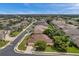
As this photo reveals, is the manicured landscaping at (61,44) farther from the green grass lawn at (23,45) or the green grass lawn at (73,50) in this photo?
the green grass lawn at (23,45)

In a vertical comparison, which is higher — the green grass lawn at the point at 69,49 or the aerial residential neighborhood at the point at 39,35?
the aerial residential neighborhood at the point at 39,35

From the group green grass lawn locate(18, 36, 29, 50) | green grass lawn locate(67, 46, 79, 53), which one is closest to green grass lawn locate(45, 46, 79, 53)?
green grass lawn locate(67, 46, 79, 53)

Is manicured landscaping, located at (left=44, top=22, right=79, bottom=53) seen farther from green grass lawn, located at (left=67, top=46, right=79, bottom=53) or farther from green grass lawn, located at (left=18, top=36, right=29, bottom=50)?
green grass lawn, located at (left=18, top=36, right=29, bottom=50)

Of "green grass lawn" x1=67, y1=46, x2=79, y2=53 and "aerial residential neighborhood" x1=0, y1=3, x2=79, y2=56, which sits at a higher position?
"aerial residential neighborhood" x1=0, y1=3, x2=79, y2=56

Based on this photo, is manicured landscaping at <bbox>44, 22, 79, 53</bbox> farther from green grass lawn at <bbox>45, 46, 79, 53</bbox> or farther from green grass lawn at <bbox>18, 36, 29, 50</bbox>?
green grass lawn at <bbox>18, 36, 29, 50</bbox>

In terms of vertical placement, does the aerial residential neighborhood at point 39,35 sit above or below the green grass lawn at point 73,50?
above

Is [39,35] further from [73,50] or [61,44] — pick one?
[73,50]

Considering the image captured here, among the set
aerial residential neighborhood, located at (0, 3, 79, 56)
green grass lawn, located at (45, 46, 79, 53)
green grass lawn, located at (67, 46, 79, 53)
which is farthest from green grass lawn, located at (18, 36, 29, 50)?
green grass lawn, located at (67, 46, 79, 53)

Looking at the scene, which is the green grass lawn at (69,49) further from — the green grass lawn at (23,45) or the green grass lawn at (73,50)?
the green grass lawn at (23,45)

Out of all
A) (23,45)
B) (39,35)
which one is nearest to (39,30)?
(39,35)

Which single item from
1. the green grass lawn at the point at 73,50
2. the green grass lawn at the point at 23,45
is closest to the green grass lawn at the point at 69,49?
the green grass lawn at the point at 73,50

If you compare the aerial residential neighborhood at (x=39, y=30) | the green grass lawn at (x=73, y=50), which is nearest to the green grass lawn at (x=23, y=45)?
the aerial residential neighborhood at (x=39, y=30)

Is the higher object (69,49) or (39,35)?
(39,35)
